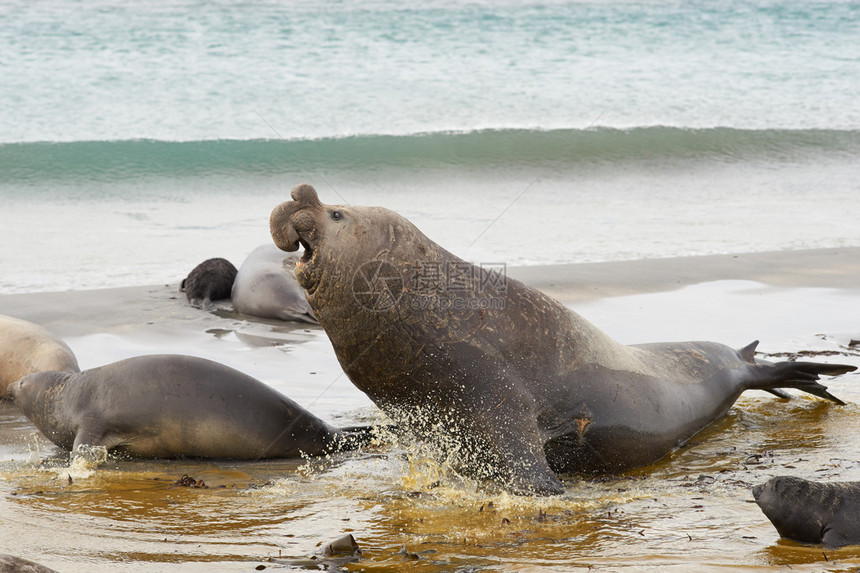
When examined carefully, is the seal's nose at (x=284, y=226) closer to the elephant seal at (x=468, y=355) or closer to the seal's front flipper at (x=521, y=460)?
the elephant seal at (x=468, y=355)

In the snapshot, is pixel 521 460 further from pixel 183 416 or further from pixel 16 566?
pixel 16 566

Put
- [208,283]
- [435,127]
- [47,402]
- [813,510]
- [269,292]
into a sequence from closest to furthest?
[813,510], [47,402], [269,292], [208,283], [435,127]

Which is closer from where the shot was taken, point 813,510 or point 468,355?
point 813,510

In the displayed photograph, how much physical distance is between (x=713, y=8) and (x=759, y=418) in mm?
26649

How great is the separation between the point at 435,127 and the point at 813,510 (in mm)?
17259

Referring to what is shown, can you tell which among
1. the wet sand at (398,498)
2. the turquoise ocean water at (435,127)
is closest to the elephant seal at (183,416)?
the wet sand at (398,498)

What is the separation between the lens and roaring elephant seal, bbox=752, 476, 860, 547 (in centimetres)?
379

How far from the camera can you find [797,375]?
6113mm

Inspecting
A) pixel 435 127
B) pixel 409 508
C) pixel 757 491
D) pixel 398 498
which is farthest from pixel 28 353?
pixel 435 127

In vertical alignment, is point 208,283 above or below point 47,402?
above

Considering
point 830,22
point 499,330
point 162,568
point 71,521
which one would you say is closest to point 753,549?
point 499,330

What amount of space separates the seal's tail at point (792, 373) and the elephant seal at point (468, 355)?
3.86 feet

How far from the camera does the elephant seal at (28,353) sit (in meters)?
6.73
